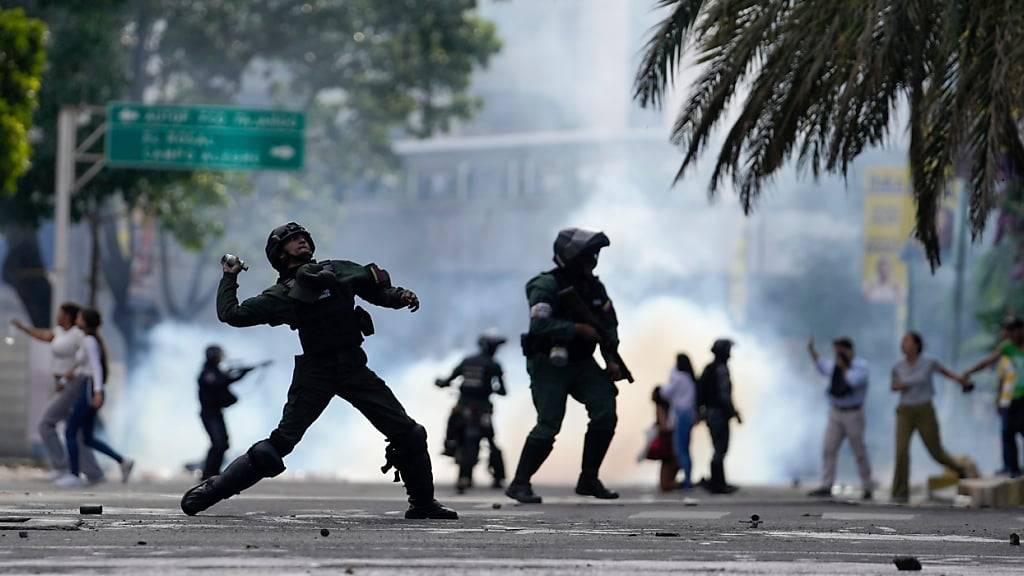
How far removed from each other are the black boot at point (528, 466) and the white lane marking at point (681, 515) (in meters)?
0.78

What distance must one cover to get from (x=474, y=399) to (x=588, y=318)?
8.26 metres

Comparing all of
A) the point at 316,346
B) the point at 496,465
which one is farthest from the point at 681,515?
the point at 496,465

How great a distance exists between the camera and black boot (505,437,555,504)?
14641mm

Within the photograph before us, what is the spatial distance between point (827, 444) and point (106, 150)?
1544 centimetres

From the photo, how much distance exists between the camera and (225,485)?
1177 centimetres

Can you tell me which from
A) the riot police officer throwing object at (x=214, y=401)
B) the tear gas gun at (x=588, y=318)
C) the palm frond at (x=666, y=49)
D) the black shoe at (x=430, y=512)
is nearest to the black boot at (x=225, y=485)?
the black shoe at (x=430, y=512)

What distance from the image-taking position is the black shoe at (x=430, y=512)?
482 inches

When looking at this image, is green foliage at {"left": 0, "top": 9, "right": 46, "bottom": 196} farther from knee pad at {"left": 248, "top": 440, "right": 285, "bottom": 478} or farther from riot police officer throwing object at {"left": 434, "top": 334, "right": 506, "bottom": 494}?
knee pad at {"left": 248, "top": 440, "right": 285, "bottom": 478}

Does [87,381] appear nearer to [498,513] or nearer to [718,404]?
[718,404]

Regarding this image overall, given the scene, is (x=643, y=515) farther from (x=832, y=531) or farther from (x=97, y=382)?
(x=97, y=382)

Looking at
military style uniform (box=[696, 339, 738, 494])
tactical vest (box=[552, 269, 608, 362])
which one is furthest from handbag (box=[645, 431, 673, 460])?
tactical vest (box=[552, 269, 608, 362])

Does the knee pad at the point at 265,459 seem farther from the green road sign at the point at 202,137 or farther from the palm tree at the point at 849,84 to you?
the green road sign at the point at 202,137

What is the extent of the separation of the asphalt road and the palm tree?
301 centimetres

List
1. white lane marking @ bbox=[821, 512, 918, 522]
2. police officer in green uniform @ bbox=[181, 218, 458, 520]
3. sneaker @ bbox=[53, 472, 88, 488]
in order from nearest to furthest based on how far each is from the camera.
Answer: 1. police officer in green uniform @ bbox=[181, 218, 458, 520]
2. white lane marking @ bbox=[821, 512, 918, 522]
3. sneaker @ bbox=[53, 472, 88, 488]
